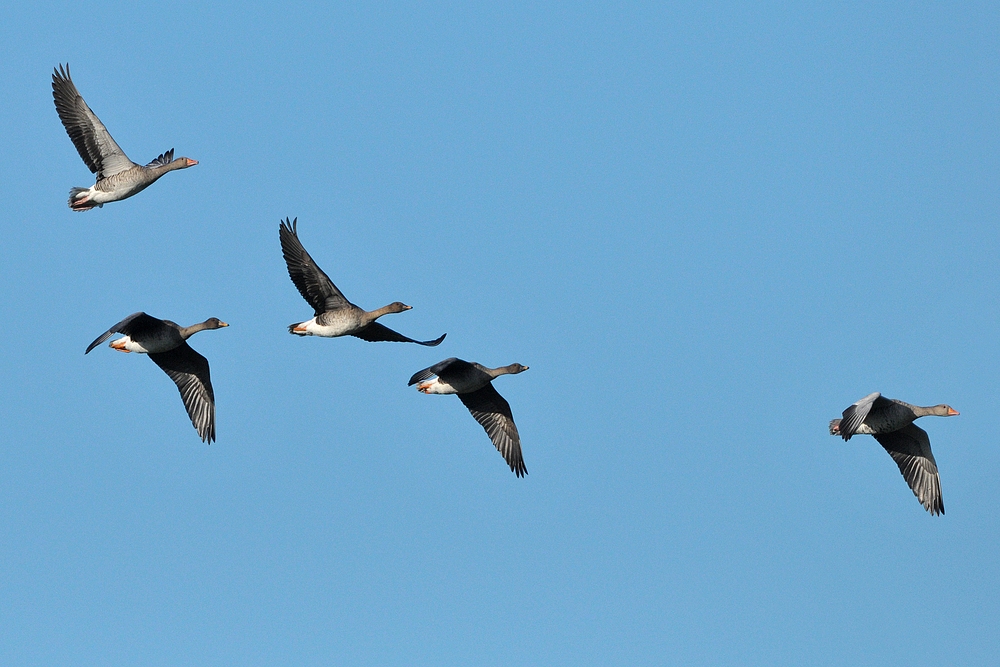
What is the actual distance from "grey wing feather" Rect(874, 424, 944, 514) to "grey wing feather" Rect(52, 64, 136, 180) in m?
17.1

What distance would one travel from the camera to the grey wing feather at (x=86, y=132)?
27.9 m

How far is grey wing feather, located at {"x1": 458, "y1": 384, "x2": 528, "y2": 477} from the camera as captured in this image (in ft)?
96.9

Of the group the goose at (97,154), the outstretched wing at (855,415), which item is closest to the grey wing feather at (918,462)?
the outstretched wing at (855,415)

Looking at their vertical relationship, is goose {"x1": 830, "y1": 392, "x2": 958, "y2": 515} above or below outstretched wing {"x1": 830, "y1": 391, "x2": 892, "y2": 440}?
above

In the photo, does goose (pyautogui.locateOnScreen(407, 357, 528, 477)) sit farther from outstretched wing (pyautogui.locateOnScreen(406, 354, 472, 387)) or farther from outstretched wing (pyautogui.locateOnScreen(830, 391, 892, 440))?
outstretched wing (pyautogui.locateOnScreen(830, 391, 892, 440))

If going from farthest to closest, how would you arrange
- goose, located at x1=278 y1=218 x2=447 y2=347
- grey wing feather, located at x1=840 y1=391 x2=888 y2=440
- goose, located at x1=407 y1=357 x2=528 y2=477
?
goose, located at x1=407 y1=357 x2=528 y2=477, goose, located at x1=278 y1=218 x2=447 y2=347, grey wing feather, located at x1=840 y1=391 x2=888 y2=440

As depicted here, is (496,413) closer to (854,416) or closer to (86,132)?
(854,416)

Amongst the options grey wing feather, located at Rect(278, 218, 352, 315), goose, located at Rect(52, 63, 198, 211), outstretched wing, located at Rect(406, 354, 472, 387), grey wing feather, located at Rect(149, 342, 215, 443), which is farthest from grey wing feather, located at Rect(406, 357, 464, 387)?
goose, located at Rect(52, 63, 198, 211)

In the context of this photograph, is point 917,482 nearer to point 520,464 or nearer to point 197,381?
point 520,464

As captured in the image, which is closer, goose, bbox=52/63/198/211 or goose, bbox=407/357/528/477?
goose, bbox=52/63/198/211

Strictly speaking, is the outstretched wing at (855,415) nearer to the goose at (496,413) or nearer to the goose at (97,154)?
the goose at (496,413)

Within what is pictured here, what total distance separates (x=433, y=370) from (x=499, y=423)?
3759 mm

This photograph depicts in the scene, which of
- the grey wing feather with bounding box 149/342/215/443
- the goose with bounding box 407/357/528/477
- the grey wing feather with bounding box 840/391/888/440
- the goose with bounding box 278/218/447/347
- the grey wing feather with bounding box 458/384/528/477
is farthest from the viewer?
the grey wing feather with bounding box 458/384/528/477

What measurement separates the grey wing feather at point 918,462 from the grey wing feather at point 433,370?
28.9 feet
